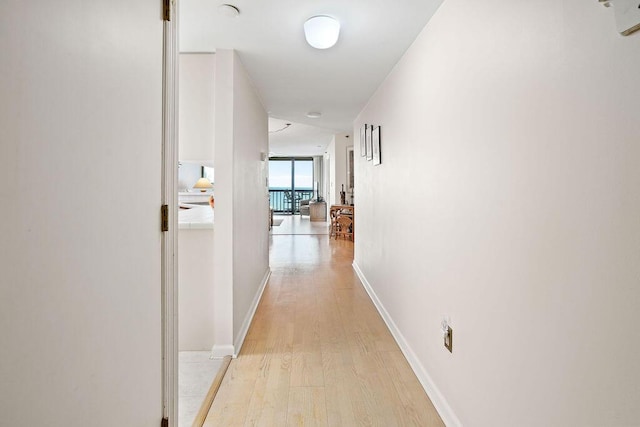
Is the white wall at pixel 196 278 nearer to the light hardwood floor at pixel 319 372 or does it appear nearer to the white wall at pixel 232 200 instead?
the white wall at pixel 232 200

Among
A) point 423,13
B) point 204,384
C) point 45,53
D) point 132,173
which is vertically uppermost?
point 423,13

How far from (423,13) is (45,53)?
1738mm

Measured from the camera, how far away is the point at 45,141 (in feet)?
2.18

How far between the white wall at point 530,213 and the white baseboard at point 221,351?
1198 mm

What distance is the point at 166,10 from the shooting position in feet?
3.96

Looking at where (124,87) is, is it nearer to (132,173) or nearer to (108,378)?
(132,173)

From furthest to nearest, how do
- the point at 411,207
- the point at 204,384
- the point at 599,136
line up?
the point at 411,207 < the point at 204,384 < the point at 599,136

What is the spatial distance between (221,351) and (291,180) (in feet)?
39.0

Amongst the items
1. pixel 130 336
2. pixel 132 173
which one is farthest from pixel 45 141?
pixel 130 336

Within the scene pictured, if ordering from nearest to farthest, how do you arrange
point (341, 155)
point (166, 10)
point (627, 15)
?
point (627, 15) → point (166, 10) → point (341, 155)

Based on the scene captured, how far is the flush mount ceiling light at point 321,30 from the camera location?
6.14ft

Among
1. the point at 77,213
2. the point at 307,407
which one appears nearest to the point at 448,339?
the point at 307,407

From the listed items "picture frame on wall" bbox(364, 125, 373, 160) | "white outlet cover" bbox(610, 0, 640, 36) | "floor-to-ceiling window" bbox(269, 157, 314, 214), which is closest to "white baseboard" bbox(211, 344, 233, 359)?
"picture frame on wall" bbox(364, 125, 373, 160)

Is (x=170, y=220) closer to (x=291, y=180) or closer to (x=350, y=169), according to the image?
(x=350, y=169)
